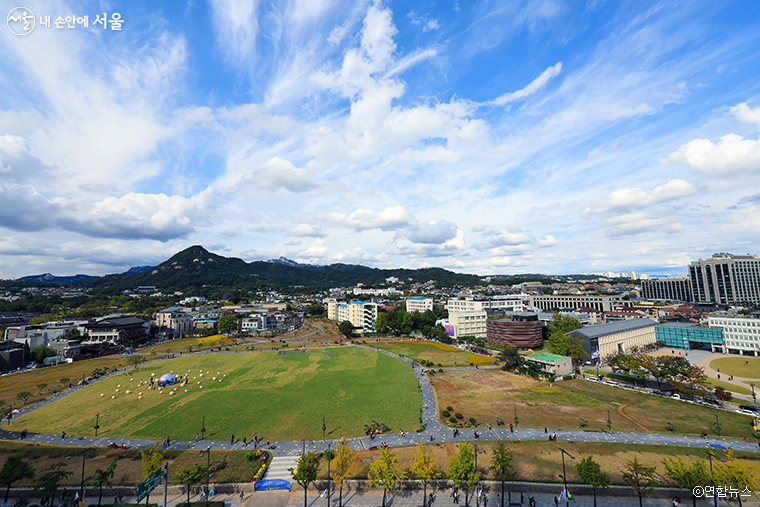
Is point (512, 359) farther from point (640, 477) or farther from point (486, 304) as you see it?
point (486, 304)

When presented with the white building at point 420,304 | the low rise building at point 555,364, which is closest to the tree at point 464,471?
the low rise building at point 555,364

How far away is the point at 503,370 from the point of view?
82.5 m

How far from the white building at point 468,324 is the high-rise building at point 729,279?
177 m

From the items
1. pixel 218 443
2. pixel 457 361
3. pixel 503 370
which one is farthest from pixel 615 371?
pixel 218 443

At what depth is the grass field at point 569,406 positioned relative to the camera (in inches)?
2007

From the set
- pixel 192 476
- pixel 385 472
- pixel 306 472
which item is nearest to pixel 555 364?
pixel 385 472

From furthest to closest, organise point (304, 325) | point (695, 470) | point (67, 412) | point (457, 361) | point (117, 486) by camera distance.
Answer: point (304, 325), point (457, 361), point (67, 412), point (117, 486), point (695, 470)

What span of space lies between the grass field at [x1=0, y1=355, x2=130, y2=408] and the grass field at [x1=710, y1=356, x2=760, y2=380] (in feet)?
549

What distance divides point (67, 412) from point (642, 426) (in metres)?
105

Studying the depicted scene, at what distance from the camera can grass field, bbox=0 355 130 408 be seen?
65312mm

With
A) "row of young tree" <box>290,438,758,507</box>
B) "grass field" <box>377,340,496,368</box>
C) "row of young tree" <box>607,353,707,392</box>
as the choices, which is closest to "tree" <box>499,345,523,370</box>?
"grass field" <box>377,340,496,368</box>

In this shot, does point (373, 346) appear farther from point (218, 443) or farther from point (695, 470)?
point (695, 470)

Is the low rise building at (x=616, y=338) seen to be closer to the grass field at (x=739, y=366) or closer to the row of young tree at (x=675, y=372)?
the grass field at (x=739, y=366)

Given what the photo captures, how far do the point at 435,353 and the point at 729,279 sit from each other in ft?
713
